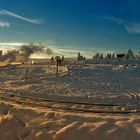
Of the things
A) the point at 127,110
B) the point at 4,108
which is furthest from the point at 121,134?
the point at 4,108

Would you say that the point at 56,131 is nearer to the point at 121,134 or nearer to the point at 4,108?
the point at 121,134

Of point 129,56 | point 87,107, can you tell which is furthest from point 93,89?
point 129,56

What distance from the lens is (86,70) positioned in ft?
197

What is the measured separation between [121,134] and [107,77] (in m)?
34.7

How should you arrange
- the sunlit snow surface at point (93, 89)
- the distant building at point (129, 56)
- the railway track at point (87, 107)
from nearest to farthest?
the railway track at point (87, 107), the sunlit snow surface at point (93, 89), the distant building at point (129, 56)

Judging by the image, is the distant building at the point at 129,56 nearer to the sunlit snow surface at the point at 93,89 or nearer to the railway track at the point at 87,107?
the sunlit snow surface at the point at 93,89

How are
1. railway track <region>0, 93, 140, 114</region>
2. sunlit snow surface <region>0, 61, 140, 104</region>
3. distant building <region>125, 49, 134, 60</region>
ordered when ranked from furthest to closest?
distant building <region>125, 49, 134, 60</region>, sunlit snow surface <region>0, 61, 140, 104</region>, railway track <region>0, 93, 140, 114</region>

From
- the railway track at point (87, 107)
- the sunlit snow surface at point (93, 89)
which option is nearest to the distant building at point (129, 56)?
the sunlit snow surface at point (93, 89)

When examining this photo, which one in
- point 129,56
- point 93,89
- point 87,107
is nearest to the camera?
point 87,107

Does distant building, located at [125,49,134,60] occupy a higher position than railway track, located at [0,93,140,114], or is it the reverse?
distant building, located at [125,49,134,60]

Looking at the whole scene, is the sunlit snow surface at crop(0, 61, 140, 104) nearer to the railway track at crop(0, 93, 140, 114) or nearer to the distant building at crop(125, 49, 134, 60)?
the railway track at crop(0, 93, 140, 114)

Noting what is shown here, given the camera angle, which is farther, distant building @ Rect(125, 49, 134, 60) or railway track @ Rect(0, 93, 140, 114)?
distant building @ Rect(125, 49, 134, 60)

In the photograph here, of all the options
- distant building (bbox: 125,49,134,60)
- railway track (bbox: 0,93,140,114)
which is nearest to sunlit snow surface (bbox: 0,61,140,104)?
railway track (bbox: 0,93,140,114)

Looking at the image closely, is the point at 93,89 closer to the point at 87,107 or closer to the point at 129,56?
the point at 87,107
